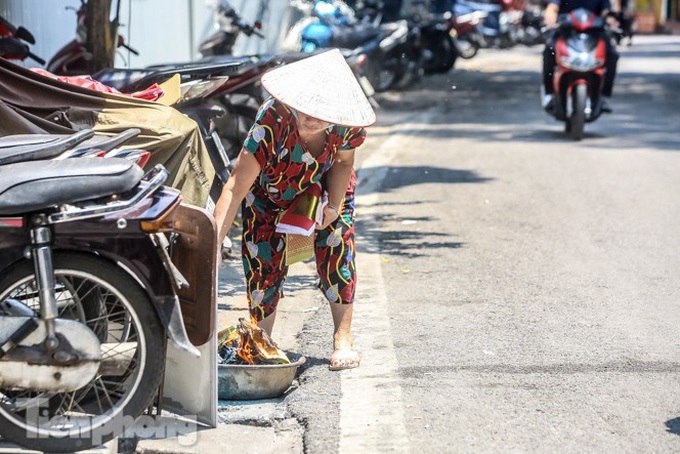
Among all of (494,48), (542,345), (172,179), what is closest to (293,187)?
(172,179)

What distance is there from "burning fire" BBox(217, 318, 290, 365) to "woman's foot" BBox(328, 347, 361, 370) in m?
0.36

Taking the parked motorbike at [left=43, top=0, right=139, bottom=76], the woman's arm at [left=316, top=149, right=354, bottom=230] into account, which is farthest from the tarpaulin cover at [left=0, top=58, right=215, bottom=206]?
the parked motorbike at [left=43, top=0, right=139, bottom=76]

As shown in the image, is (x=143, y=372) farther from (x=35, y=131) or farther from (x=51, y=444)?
(x=35, y=131)

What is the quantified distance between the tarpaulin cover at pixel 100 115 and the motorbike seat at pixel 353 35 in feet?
35.8

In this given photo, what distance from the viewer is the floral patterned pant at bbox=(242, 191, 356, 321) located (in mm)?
5387

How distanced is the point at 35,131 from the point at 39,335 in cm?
166

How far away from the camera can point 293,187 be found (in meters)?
5.22

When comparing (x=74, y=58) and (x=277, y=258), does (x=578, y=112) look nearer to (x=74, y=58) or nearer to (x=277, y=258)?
(x=74, y=58)

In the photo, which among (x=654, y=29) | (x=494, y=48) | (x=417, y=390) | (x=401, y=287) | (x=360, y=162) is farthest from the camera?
(x=654, y=29)

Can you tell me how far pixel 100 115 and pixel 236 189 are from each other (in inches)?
43.7

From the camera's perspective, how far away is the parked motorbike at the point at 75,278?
13.3 feet

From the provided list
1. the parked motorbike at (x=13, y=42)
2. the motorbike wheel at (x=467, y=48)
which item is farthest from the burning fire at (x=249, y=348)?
the motorbike wheel at (x=467, y=48)

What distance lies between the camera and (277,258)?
17.7 ft

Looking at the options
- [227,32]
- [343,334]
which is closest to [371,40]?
[227,32]
